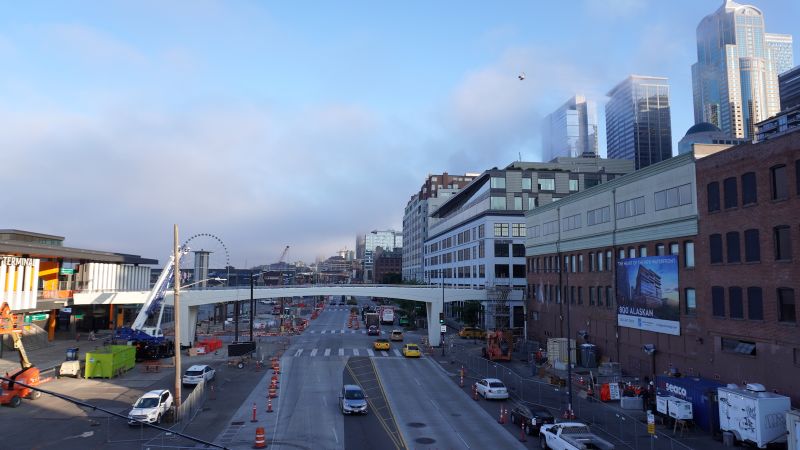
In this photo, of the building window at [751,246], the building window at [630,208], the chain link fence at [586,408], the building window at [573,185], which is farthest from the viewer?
the building window at [573,185]

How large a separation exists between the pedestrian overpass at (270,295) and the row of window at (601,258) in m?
11.7

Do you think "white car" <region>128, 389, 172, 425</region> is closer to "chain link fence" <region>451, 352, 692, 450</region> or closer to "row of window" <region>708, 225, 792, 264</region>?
"chain link fence" <region>451, 352, 692, 450</region>

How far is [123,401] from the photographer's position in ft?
116

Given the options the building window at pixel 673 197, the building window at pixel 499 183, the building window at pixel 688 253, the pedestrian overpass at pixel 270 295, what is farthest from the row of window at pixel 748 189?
the building window at pixel 499 183

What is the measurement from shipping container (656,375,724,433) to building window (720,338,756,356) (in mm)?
3921

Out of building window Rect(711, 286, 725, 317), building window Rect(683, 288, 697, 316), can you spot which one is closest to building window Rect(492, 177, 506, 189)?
building window Rect(683, 288, 697, 316)

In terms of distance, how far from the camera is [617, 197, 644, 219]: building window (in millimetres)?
45844

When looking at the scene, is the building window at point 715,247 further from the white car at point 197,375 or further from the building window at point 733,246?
the white car at point 197,375

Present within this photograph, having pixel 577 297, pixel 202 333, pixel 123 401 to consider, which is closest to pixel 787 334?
pixel 577 297

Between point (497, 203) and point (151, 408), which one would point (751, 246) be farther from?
point (497, 203)

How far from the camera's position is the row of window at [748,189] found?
30.8 meters

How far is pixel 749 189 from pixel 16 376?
48.3 metres

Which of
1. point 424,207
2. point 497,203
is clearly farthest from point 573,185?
point 424,207

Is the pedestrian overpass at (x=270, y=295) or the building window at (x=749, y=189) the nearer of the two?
the building window at (x=749, y=189)
